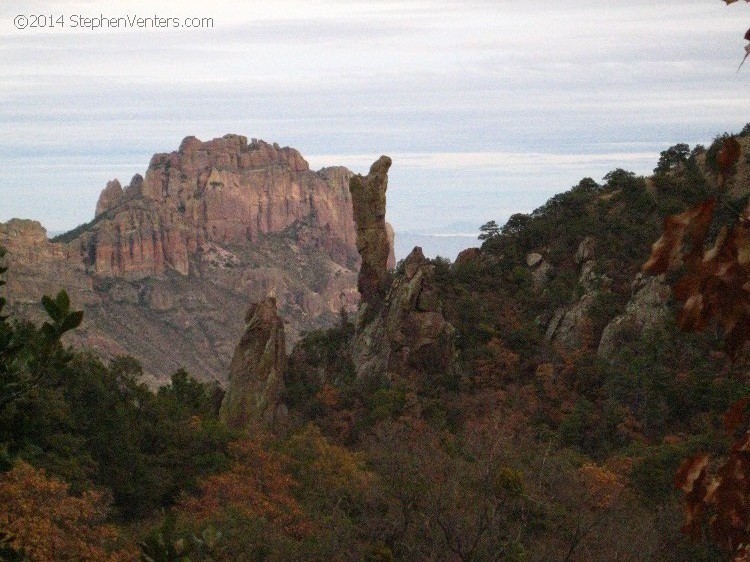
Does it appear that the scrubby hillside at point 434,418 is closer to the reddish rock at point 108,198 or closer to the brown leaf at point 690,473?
the brown leaf at point 690,473

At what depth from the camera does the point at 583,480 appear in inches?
912

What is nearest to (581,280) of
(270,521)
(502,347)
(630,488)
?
(502,347)

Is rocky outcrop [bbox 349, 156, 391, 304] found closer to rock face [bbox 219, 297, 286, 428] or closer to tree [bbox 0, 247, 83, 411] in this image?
rock face [bbox 219, 297, 286, 428]

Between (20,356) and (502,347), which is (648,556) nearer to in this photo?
(20,356)

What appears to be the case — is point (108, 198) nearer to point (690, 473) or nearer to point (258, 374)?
point (258, 374)

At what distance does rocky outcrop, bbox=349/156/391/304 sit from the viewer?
39.8 metres

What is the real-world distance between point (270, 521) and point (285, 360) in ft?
55.7

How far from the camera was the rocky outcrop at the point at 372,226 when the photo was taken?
39844 millimetres

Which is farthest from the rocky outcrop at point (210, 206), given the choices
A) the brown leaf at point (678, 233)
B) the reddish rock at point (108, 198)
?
the brown leaf at point (678, 233)

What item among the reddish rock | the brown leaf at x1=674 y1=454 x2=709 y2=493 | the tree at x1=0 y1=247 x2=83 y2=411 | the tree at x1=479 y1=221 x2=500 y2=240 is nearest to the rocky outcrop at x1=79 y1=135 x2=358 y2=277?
the reddish rock

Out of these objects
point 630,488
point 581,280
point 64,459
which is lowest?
point 630,488

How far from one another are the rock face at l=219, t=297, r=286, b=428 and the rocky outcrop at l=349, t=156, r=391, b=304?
408 cm

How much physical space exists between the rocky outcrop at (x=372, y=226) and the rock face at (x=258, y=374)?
4079 millimetres

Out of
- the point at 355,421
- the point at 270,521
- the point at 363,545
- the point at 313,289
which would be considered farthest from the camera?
the point at 313,289
